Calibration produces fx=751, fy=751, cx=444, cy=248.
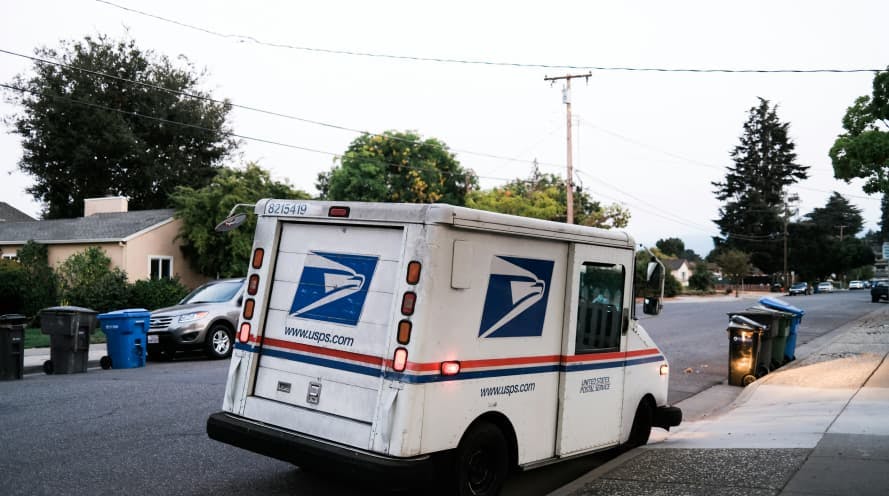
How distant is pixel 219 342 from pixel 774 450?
10.9 meters

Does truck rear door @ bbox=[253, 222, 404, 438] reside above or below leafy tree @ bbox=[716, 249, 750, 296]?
below

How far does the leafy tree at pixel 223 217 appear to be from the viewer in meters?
26.3

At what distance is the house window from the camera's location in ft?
88.2

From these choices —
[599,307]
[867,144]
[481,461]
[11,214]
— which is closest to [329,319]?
[481,461]

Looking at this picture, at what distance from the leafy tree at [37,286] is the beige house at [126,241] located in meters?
1.21

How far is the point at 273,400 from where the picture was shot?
5707 millimetres

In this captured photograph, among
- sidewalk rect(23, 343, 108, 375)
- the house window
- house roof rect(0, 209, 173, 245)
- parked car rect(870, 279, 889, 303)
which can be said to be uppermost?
parked car rect(870, 279, 889, 303)

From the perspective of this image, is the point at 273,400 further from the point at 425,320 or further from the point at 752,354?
the point at 752,354

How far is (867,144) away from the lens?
20.4m

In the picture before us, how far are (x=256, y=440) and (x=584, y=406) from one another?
8.86 feet

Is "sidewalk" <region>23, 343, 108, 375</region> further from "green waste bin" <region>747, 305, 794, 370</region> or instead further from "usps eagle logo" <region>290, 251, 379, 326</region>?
"green waste bin" <region>747, 305, 794, 370</region>

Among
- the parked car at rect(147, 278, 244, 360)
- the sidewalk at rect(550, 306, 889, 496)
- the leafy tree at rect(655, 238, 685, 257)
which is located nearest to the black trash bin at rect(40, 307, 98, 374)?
the parked car at rect(147, 278, 244, 360)

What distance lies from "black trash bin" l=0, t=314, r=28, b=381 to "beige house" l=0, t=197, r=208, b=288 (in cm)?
1442

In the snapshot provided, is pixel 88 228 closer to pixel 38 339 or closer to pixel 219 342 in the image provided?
pixel 38 339
